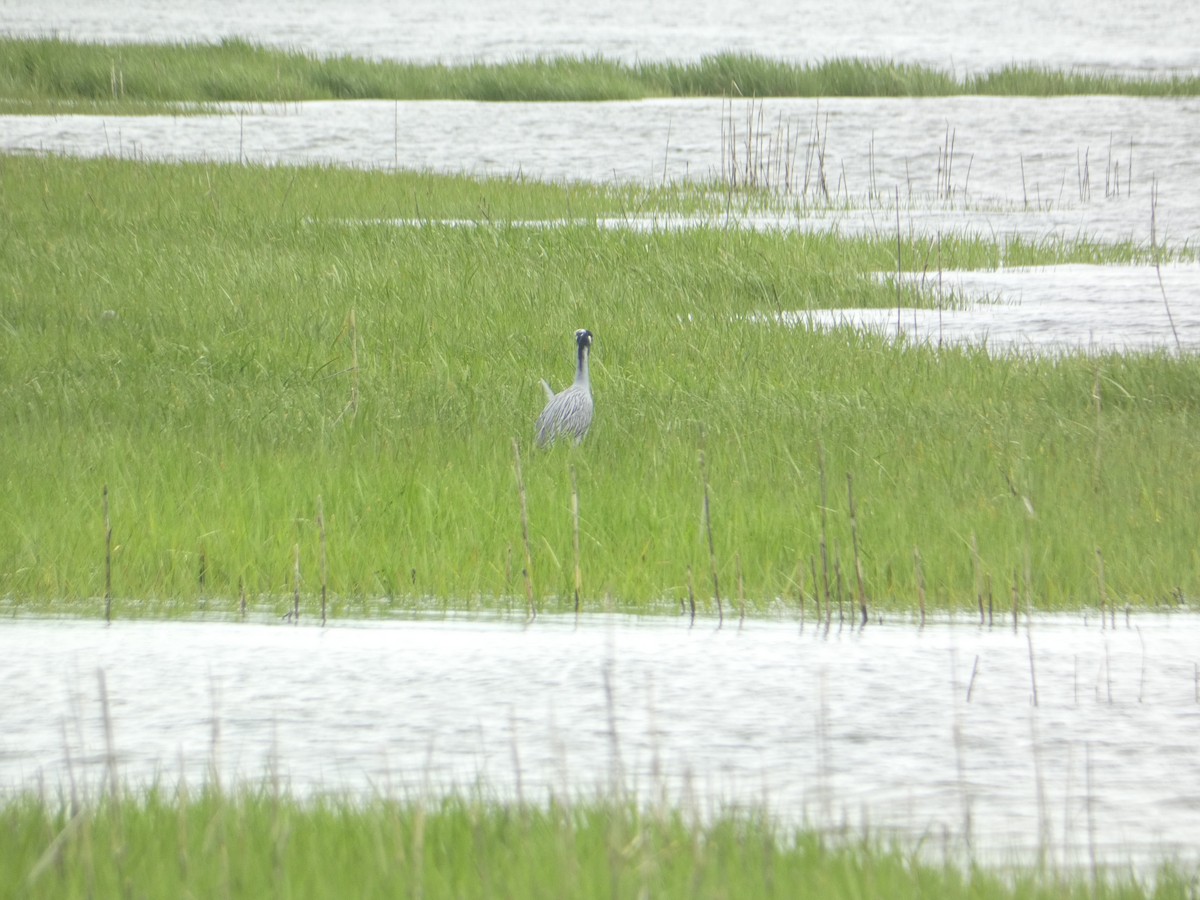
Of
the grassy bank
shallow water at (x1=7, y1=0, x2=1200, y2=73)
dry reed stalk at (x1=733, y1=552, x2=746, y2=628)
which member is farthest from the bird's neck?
shallow water at (x1=7, y1=0, x2=1200, y2=73)

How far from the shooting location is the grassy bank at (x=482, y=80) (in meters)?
22.8

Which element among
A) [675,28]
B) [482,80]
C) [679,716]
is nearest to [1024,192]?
[482,80]

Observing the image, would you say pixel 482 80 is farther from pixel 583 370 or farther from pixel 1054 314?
pixel 583 370

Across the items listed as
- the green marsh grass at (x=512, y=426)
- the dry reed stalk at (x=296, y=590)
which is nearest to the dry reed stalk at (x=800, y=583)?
the green marsh grass at (x=512, y=426)

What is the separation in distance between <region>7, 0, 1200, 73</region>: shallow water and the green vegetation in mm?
24019

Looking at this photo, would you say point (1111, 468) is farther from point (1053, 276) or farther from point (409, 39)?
point (409, 39)

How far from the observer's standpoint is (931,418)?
23.7ft

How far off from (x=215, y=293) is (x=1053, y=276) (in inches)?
238

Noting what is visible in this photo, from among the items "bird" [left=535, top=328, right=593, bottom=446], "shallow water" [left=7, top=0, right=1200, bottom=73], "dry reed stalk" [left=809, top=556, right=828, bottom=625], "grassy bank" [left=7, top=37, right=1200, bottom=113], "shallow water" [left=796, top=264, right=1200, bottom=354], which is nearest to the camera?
"dry reed stalk" [left=809, top=556, right=828, bottom=625]

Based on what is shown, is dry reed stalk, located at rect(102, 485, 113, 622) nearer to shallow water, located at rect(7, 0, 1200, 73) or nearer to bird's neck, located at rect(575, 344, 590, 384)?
bird's neck, located at rect(575, 344, 590, 384)

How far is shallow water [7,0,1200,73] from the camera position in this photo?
2761 cm

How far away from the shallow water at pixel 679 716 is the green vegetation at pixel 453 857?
0.33 ft

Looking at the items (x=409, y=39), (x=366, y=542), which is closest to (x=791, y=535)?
(x=366, y=542)

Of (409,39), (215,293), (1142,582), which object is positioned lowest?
(1142,582)
